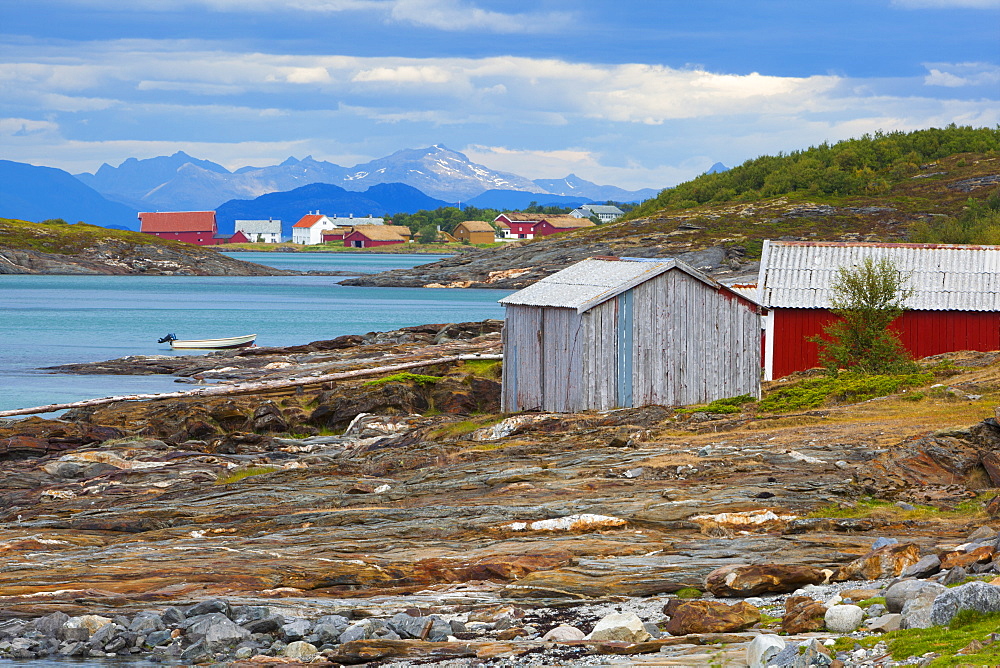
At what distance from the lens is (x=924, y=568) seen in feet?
35.7

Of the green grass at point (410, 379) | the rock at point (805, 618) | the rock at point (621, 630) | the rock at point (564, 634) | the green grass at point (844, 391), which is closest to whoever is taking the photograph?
the rock at point (805, 618)

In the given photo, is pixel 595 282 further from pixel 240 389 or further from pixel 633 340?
pixel 240 389

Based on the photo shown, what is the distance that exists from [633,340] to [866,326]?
280 inches

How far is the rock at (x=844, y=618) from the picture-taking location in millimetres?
9570

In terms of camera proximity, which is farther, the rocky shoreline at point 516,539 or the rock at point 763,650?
the rocky shoreline at point 516,539

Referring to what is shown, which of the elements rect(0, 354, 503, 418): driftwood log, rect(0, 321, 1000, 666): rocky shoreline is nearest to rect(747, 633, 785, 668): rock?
rect(0, 321, 1000, 666): rocky shoreline

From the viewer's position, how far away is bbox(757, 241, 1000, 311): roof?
106ft

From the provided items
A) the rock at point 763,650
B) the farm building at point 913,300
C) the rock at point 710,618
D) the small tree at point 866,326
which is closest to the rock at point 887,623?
the rock at point 763,650

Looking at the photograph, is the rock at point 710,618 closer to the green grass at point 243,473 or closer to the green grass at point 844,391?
the green grass at point 844,391

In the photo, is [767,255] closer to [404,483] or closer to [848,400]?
[848,400]

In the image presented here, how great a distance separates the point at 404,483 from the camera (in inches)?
787

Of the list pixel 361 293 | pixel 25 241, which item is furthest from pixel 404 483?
pixel 25 241

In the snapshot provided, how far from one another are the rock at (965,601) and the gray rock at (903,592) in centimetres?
57

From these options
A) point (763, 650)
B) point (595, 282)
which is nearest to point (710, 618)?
point (763, 650)
